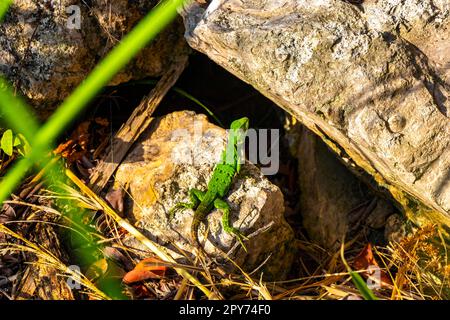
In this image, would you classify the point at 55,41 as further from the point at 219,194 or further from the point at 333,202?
the point at 333,202

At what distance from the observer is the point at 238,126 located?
383cm

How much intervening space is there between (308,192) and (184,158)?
115 cm

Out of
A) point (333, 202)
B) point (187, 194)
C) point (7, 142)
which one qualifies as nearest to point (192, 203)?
point (187, 194)

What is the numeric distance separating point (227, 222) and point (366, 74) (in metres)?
1.29

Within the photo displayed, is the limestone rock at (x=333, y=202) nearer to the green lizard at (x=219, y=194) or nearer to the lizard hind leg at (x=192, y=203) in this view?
the green lizard at (x=219, y=194)

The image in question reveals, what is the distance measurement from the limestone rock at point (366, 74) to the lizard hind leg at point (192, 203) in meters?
0.90

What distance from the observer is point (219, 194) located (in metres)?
3.54

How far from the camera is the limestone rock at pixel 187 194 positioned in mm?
3500

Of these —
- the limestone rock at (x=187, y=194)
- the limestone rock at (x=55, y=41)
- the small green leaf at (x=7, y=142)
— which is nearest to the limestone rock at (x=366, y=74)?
the limestone rock at (x=187, y=194)

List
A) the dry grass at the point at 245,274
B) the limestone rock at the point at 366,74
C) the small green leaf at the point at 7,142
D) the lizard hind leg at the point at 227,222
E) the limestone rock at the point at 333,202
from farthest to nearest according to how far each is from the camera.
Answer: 1. the limestone rock at the point at 333,202
2. the small green leaf at the point at 7,142
3. the lizard hind leg at the point at 227,222
4. the dry grass at the point at 245,274
5. the limestone rock at the point at 366,74

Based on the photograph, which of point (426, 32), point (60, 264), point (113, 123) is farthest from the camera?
point (113, 123)
